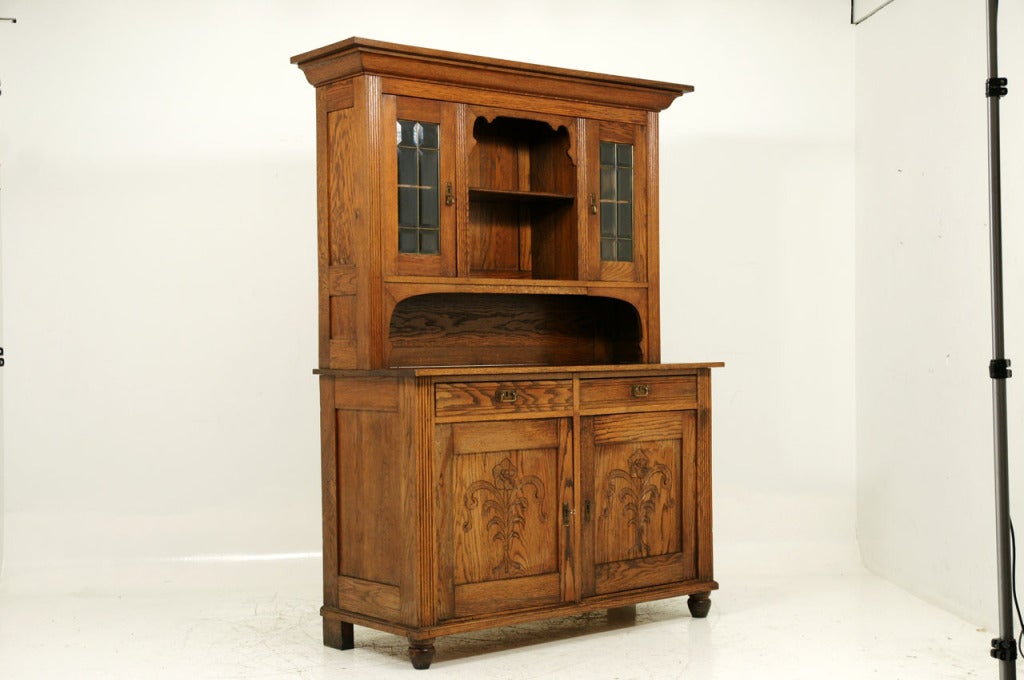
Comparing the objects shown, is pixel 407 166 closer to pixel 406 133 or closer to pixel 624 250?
pixel 406 133

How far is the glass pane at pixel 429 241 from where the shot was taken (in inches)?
175

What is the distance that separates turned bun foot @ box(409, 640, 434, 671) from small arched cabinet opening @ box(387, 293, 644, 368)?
1153mm

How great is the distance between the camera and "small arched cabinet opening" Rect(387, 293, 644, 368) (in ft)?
16.0

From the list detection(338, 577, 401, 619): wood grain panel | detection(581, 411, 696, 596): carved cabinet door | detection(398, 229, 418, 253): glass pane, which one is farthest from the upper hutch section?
detection(338, 577, 401, 619): wood grain panel

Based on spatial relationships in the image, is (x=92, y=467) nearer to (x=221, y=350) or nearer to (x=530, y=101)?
(x=221, y=350)

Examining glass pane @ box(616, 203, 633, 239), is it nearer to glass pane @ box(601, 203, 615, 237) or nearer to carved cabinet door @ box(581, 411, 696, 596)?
glass pane @ box(601, 203, 615, 237)

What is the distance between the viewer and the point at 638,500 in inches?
186

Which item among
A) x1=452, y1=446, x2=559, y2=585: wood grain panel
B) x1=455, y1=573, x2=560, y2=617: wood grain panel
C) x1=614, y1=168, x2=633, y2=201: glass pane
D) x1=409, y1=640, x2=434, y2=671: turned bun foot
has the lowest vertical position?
x1=409, y1=640, x2=434, y2=671: turned bun foot

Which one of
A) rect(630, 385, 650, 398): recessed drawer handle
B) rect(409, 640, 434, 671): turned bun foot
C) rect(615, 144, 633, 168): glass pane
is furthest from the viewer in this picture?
rect(615, 144, 633, 168): glass pane

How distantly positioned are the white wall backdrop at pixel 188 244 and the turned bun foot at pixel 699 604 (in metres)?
1.16

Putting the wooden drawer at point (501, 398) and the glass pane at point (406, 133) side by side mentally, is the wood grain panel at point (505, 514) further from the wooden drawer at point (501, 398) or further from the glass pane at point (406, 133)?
the glass pane at point (406, 133)

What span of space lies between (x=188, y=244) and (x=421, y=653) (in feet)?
7.69

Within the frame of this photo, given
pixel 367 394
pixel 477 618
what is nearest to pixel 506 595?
pixel 477 618

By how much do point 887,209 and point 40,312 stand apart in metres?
3.85
